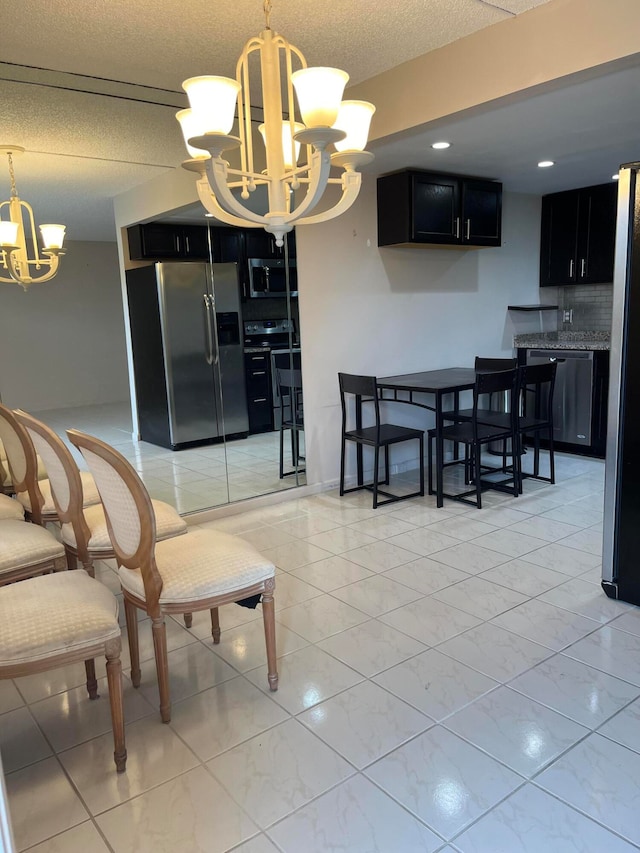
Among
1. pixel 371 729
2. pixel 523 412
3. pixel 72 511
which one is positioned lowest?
pixel 371 729

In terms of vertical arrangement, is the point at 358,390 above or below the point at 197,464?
above

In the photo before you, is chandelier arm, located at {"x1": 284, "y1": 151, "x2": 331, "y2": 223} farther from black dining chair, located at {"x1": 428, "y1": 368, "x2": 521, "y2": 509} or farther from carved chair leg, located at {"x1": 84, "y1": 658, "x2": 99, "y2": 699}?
black dining chair, located at {"x1": 428, "y1": 368, "x2": 521, "y2": 509}

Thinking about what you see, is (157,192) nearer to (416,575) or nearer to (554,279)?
(416,575)

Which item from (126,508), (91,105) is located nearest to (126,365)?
(91,105)

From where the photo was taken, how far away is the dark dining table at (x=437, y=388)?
4.11m

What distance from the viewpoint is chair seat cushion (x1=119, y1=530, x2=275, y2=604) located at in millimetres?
1984

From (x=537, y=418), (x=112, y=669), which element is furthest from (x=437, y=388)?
(x=112, y=669)

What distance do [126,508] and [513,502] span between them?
2.96 m

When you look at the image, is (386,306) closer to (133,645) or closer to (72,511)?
(72,511)

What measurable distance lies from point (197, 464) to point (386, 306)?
187 centimetres

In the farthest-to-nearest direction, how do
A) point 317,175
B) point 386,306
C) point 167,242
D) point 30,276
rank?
point 386,306
point 167,242
point 30,276
point 317,175

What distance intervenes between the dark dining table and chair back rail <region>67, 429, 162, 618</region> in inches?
95.8

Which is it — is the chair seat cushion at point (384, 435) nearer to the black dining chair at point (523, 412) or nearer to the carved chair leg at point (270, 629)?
the black dining chair at point (523, 412)

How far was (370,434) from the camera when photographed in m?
→ 4.29
